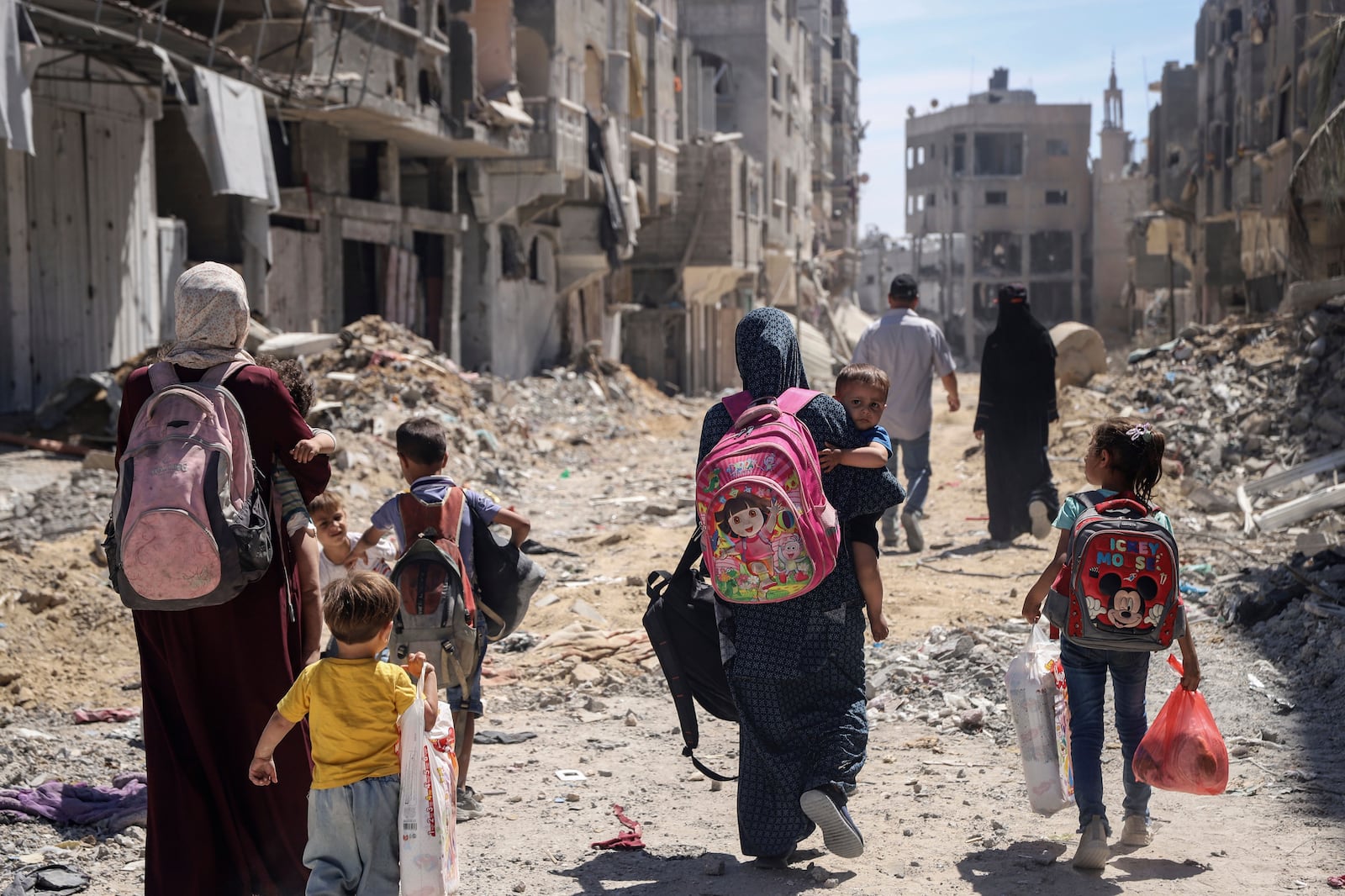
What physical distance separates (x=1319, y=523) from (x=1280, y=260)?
18.7m

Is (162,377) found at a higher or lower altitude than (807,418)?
Result: higher

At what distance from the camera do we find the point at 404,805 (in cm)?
311

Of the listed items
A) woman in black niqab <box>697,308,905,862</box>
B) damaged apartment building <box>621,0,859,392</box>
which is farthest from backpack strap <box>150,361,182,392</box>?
damaged apartment building <box>621,0,859,392</box>

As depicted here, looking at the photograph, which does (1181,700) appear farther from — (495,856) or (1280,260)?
(1280,260)

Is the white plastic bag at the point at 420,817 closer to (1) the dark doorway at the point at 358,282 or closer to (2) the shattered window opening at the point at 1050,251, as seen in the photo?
(1) the dark doorway at the point at 358,282

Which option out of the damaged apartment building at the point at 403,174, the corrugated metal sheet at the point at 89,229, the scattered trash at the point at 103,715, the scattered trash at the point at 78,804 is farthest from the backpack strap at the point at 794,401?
the corrugated metal sheet at the point at 89,229

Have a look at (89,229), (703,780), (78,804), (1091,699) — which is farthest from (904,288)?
(89,229)

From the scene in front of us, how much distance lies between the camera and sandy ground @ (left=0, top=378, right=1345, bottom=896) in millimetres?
3912

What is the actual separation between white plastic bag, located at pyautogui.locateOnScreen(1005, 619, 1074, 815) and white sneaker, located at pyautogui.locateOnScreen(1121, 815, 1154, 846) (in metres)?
0.18

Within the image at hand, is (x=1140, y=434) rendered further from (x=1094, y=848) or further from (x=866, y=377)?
(x=1094, y=848)

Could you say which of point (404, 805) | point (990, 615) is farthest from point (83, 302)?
point (404, 805)

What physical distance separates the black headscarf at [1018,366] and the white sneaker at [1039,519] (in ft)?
1.85

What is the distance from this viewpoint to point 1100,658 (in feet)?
12.6

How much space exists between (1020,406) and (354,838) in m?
6.63
